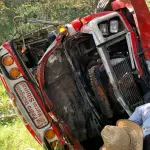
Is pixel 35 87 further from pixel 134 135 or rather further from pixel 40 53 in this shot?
pixel 134 135

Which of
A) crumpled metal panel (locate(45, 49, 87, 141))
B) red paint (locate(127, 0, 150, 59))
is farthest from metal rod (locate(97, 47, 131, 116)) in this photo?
crumpled metal panel (locate(45, 49, 87, 141))

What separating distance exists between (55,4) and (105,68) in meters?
12.5

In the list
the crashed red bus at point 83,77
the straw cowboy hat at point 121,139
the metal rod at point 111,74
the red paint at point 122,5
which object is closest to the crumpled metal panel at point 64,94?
the crashed red bus at point 83,77

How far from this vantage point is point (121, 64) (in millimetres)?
4945

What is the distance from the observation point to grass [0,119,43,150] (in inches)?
251

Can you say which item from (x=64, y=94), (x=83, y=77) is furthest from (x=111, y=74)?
(x=64, y=94)

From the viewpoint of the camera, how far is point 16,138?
687 cm

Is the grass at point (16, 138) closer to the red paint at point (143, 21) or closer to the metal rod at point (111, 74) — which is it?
the metal rod at point (111, 74)

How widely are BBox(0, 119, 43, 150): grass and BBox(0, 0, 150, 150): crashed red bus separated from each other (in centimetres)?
124

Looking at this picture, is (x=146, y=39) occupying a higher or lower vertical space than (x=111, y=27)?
lower

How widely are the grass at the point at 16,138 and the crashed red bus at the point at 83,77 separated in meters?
1.24

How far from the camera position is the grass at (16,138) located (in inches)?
251

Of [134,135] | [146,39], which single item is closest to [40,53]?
[146,39]

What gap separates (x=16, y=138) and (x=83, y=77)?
2.31m
